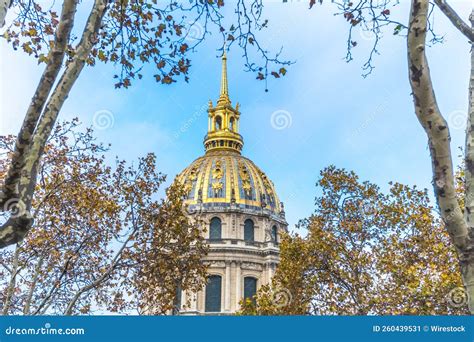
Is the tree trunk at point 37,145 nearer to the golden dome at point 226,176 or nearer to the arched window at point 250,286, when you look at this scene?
the arched window at point 250,286

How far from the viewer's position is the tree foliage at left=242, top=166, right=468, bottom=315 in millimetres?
16859

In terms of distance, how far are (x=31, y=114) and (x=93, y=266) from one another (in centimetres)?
1459

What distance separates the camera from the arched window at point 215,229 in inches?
2889

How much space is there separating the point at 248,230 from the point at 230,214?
11.7 feet

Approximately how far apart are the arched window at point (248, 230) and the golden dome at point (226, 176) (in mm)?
2054

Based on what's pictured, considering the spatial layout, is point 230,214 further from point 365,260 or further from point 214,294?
point 365,260

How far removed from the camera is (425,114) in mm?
5586

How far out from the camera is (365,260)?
1912 centimetres

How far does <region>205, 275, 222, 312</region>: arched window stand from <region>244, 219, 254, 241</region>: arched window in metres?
7.84
